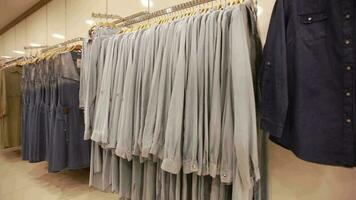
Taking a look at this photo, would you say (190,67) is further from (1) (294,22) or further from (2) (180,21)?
(1) (294,22)

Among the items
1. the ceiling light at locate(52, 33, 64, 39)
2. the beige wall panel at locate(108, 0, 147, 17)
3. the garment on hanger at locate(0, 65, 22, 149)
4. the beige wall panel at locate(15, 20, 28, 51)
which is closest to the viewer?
the beige wall panel at locate(108, 0, 147, 17)

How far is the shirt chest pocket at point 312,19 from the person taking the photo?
757 millimetres

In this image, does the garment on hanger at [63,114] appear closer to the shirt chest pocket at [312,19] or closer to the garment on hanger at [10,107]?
the garment on hanger at [10,107]

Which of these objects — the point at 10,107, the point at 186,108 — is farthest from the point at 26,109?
the point at 186,108

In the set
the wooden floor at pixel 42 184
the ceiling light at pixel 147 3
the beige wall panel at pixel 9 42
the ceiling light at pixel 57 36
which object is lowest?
the wooden floor at pixel 42 184

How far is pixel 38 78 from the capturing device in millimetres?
2219

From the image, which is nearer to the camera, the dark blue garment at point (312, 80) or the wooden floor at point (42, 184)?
the dark blue garment at point (312, 80)

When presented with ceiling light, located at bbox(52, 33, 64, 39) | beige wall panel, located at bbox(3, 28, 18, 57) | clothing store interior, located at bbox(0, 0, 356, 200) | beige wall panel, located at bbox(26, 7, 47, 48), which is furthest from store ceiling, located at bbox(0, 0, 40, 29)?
clothing store interior, located at bbox(0, 0, 356, 200)

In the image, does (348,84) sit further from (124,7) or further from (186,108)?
(124,7)

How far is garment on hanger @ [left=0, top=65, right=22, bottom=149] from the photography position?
272 centimetres

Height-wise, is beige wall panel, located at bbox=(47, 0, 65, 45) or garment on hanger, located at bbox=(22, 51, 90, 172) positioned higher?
beige wall panel, located at bbox=(47, 0, 65, 45)

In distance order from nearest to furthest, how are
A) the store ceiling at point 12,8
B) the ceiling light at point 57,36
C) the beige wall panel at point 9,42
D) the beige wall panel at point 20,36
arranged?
the ceiling light at point 57,36
the store ceiling at point 12,8
the beige wall panel at point 20,36
the beige wall panel at point 9,42

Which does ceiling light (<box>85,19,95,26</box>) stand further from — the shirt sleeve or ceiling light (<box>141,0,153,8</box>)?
the shirt sleeve

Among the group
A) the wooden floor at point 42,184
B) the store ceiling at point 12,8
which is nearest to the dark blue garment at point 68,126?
the wooden floor at point 42,184
